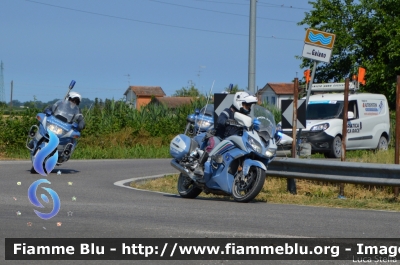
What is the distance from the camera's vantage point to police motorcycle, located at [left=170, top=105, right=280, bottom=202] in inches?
473

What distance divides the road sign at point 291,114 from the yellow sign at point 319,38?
106 cm

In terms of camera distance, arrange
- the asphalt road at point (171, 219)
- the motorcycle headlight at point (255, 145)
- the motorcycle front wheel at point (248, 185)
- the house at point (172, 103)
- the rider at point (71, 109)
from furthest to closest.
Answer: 1. the house at point (172, 103)
2. the rider at point (71, 109)
3. the motorcycle headlight at point (255, 145)
4. the motorcycle front wheel at point (248, 185)
5. the asphalt road at point (171, 219)

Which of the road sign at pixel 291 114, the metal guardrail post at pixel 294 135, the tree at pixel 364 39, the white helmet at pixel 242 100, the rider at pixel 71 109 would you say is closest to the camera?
the white helmet at pixel 242 100

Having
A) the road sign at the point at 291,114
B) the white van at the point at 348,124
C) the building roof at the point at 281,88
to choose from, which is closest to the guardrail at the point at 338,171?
the road sign at the point at 291,114

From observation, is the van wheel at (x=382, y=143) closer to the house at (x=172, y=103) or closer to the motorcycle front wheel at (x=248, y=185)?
the house at (x=172, y=103)

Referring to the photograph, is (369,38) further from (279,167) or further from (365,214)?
(365,214)

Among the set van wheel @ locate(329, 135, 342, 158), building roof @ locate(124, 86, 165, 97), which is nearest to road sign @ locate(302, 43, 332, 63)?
van wheel @ locate(329, 135, 342, 158)

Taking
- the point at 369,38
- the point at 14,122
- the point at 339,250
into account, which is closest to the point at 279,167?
the point at 339,250

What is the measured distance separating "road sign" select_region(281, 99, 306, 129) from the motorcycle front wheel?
3288mm

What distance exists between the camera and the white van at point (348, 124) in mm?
24438

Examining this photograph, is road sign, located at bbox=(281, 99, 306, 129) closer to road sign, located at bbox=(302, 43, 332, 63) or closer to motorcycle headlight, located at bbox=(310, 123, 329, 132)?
road sign, located at bbox=(302, 43, 332, 63)

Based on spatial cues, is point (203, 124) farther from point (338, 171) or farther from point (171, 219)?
point (171, 219)

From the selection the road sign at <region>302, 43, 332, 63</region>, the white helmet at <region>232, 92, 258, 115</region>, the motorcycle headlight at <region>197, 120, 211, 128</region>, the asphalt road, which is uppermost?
the road sign at <region>302, 43, 332, 63</region>

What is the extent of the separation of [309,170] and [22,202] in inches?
191
